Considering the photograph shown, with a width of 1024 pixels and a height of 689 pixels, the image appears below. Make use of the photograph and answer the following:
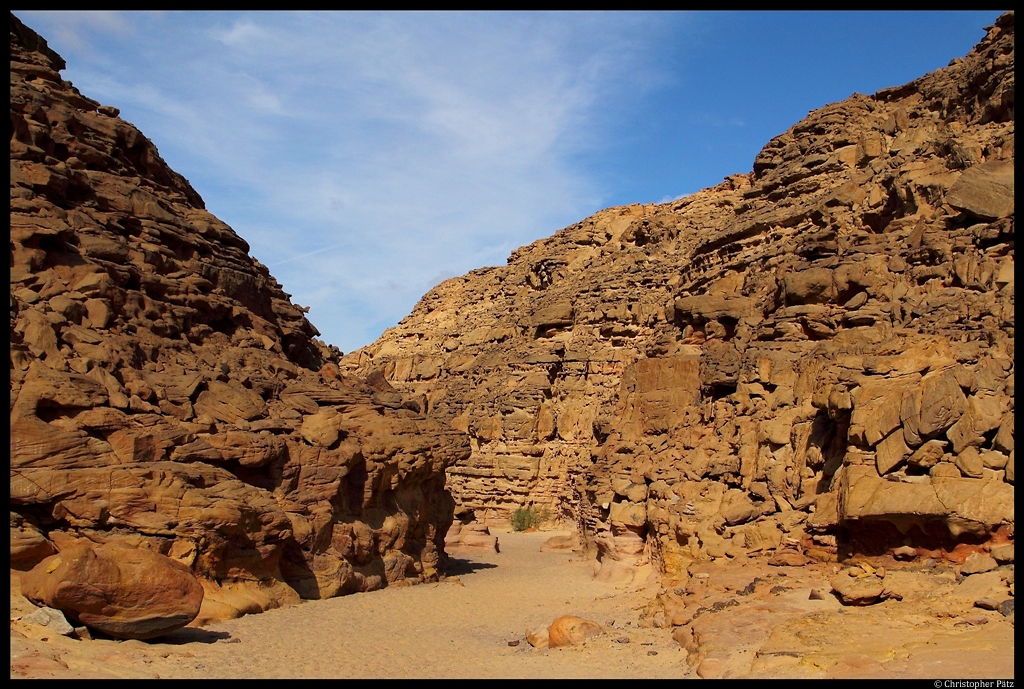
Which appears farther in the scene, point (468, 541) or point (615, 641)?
point (468, 541)

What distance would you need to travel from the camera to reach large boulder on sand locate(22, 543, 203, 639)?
1085 centimetres

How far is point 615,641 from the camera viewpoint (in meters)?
12.6

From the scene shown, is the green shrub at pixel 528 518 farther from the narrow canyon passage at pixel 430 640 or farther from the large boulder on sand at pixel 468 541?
the narrow canyon passage at pixel 430 640

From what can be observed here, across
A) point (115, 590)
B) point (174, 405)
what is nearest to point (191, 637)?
point (115, 590)

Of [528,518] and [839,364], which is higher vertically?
[839,364]

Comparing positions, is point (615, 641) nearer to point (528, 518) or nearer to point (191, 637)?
point (191, 637)

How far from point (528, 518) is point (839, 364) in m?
22.2

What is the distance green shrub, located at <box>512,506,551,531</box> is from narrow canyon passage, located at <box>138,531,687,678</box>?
15858 mm

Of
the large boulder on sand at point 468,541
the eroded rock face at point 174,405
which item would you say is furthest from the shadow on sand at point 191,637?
the large boulder on sand at point 468,541

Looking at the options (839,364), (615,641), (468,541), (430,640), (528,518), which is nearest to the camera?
(615,641)

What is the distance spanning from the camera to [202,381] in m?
16.9

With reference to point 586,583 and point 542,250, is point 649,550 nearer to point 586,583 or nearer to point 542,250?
point 586,583

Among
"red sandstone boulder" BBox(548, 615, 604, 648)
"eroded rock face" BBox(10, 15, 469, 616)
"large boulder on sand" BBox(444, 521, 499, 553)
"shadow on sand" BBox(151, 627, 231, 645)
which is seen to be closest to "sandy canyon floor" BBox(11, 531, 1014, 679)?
"shadow on sand" BBox(151, 627, 231, 645)

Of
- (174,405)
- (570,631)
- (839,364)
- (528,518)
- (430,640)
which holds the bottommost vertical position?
(430,640)
